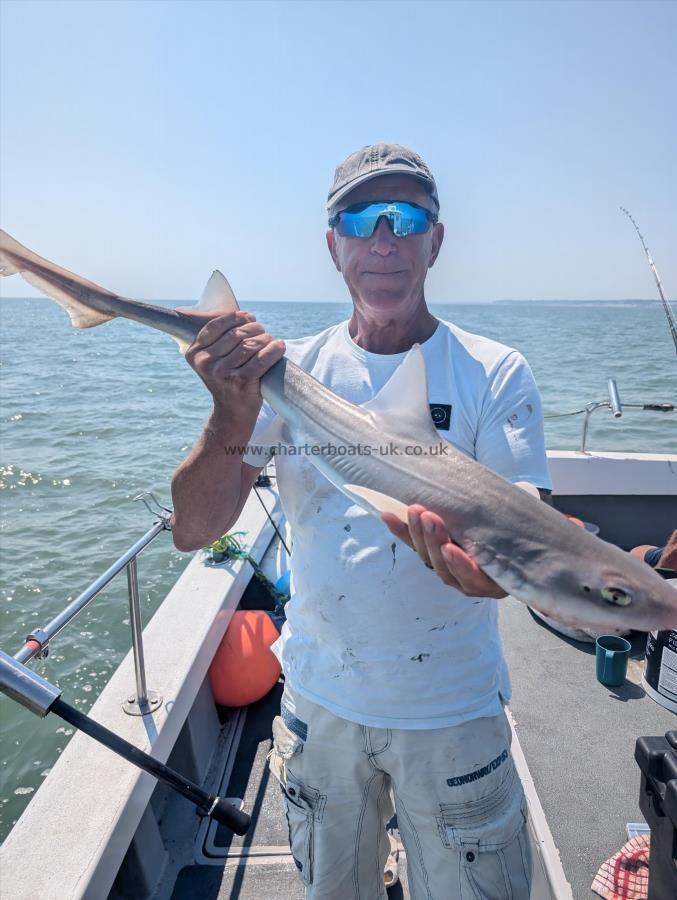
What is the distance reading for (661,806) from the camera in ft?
8.19

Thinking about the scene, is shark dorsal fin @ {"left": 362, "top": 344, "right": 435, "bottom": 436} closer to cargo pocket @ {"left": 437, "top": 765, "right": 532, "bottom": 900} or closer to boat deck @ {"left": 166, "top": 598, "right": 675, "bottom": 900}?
cargo pocket @ {"left": 437, "top": 765, "right": 532, "bottom": 900}

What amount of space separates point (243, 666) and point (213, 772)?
764 millimetres

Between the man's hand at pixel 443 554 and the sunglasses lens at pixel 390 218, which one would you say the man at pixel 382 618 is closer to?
the sunglasses lens at pixel 390 218

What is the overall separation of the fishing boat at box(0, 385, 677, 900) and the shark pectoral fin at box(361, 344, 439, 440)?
1833mm

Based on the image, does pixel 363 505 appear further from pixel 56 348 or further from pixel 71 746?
pixel 56 348

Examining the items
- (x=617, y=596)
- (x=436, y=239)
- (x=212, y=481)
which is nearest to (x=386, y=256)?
(x=436, y=239)

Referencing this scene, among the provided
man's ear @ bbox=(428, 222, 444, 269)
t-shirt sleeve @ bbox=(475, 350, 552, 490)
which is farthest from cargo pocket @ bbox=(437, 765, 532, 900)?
man's ear @ bbox=(428, 222, 444, 269)

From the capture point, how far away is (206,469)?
2.59m

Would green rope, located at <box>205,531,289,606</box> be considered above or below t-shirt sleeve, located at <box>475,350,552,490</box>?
below

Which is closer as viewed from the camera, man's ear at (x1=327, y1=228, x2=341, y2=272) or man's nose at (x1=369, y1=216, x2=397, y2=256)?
man's nose at (x1=369, y1=216, x2=397, y2=256)

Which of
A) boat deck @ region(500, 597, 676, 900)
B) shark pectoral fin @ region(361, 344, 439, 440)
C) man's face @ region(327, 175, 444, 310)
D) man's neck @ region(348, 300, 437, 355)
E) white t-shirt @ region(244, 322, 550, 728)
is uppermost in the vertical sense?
man's face @ region(327, 175, 444, 310)

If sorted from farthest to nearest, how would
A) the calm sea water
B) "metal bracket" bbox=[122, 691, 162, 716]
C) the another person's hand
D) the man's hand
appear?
1. the calm sea water
2. "metal bracket" bbox=[122, 691, 162, 716]
3. the another person's hand
4. the man's hand

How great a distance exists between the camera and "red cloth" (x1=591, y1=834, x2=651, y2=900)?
3.06 m

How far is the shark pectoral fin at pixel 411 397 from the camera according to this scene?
215 centimetres
